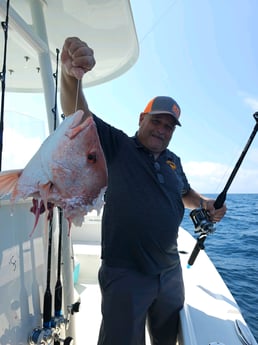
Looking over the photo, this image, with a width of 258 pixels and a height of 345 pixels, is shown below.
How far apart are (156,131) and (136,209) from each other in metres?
0.53

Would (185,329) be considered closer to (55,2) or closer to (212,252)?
(55,2)

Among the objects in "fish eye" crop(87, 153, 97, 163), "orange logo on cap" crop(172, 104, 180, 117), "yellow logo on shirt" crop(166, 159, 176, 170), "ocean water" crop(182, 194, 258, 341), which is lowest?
"ocean water" crop(182, 194, 258, 341)

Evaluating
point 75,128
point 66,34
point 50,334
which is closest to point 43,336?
point 50,334

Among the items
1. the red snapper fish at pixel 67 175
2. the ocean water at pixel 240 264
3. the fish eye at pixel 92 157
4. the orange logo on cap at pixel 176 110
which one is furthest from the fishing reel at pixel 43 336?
the ocean water at pixel 240 264

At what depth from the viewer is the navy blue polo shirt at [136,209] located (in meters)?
1.54

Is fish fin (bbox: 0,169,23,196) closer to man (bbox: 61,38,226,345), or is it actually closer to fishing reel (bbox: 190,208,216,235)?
man (bbox: 61,38,226,345)

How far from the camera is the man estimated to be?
1.52m

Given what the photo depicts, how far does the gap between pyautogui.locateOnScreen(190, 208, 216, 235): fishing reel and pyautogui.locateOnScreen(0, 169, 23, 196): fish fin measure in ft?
5.43

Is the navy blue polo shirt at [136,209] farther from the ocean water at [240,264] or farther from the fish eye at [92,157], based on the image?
the ocean water at [240,264]

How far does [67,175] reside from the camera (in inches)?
32.9

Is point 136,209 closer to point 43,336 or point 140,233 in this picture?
point 140,233

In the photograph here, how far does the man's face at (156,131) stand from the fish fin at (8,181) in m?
1.05

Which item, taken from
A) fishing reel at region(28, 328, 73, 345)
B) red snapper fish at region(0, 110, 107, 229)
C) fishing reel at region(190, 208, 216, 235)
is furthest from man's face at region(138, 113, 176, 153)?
fishing reel at region(28, 328, 73, 345)

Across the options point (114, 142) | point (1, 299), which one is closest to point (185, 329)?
point (1, 299)
